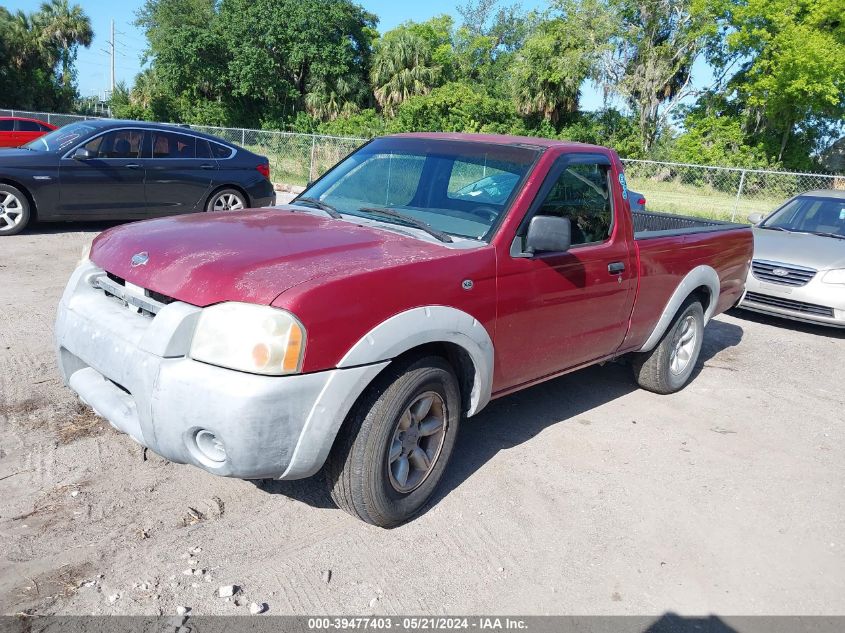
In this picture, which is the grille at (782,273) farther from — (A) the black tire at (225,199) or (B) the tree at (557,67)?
(B) the tree at (557,67)

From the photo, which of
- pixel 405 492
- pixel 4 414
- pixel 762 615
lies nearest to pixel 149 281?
pixel 405 492

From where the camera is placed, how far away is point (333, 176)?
4.64m

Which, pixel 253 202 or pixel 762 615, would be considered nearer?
pixel 762 615

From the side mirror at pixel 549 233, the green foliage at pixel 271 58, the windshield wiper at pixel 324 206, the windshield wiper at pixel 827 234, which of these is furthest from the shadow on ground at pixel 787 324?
the green foliage at pixel 271 58

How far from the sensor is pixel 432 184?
427cm

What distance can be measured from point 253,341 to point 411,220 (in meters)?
1.42

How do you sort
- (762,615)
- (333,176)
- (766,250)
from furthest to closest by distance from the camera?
(766,250)
(333,176)
(762,615)

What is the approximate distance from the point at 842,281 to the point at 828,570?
5.52 m

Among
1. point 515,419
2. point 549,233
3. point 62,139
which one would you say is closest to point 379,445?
point 549,233

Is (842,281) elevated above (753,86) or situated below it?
below

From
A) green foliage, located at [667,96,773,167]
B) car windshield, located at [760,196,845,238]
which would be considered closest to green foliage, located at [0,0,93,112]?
green foliage, located at [667,96,773,167]

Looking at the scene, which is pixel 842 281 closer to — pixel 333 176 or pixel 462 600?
pixel 333 176

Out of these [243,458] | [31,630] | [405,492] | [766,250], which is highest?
[766,250]

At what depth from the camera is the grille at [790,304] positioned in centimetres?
800
